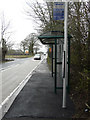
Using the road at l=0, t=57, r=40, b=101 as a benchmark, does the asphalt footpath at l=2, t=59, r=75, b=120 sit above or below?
above

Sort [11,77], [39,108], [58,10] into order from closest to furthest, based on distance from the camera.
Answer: [39,108], [58,10], [11,77]

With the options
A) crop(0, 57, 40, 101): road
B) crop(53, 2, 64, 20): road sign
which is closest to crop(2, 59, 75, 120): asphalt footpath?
crop(0, 57, 40, 101): road

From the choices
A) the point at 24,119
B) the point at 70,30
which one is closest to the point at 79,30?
the point at 70,30

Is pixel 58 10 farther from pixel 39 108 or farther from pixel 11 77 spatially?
pixel 11 77

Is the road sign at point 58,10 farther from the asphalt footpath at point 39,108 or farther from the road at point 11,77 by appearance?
the road at point 11,77

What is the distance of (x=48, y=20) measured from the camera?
11.5 meters

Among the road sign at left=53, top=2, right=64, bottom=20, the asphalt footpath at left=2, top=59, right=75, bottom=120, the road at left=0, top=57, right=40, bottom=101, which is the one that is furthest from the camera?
the road at left=0, top=57, right=40, bottom=101

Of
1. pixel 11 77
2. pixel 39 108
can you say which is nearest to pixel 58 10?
pixel 39 108

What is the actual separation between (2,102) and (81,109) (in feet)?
8.57

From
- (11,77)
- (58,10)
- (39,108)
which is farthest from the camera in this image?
(11,77)

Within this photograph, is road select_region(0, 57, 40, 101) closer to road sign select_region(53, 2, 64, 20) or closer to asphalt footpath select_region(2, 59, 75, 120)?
asphalt footpath select_region(2, 59, 75, 120)

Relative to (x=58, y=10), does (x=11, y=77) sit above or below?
below

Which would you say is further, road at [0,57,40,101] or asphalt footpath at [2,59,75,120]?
road at [0,57,40,101]

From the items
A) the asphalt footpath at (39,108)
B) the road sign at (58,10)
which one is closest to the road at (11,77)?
the asphalt footpath at (39,108)
